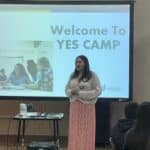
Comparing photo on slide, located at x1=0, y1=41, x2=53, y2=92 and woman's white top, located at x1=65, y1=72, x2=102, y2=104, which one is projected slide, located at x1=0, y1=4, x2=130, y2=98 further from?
woman's white top, located at x1=65, y1=72, x2=102, y2=104

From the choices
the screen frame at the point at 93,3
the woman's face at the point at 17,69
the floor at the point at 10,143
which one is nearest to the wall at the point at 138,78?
the floor at the point at 10,143

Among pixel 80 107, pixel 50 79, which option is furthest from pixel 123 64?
pixel 80 107

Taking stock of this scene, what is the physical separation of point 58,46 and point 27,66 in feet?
1.78

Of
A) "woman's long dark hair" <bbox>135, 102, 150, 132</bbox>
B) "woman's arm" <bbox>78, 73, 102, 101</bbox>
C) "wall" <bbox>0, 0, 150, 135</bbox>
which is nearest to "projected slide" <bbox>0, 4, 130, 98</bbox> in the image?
"wall" <bbox>0, 0, 150, 135</bbox>

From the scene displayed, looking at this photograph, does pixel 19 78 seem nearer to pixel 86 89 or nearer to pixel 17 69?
pixel 17 69

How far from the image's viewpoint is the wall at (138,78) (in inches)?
266

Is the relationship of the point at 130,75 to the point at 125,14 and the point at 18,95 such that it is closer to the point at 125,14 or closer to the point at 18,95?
the point at 125,14

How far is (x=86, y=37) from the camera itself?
21.0 ft

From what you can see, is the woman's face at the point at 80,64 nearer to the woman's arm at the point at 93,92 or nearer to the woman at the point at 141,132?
the woman's arm at the point at 93,92

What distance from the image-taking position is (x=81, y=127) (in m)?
5.14

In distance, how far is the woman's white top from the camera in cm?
513

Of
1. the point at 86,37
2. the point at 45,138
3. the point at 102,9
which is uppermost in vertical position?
the point at 102,9

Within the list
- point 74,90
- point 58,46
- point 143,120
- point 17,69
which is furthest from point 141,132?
point 17,69

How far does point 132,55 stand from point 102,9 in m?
0.79
